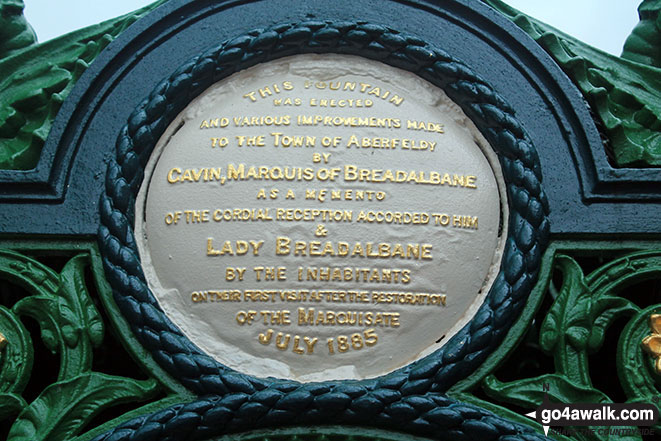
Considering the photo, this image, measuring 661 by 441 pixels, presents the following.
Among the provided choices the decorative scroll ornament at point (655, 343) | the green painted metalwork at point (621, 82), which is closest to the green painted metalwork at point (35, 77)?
the green painted metalwork at point (621, 82)

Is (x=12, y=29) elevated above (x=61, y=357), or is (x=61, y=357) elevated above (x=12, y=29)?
(x=12, y=29)

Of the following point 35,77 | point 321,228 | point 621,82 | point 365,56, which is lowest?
point 321,228

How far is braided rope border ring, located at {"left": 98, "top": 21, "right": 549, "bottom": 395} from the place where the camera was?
12.2 feet

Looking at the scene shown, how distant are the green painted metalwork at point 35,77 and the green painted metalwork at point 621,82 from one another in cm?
202

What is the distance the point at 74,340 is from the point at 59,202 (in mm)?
659

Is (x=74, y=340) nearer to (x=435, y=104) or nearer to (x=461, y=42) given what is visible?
(x=435, y=104)

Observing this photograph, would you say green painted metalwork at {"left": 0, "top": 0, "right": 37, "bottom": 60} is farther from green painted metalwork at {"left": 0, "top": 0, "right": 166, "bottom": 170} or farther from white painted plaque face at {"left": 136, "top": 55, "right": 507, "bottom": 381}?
white painted plaque face at {"left": 136, "top": 55, "right": 507, "bottom": 381}

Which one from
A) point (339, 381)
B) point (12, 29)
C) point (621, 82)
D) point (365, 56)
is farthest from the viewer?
point (12, 29)

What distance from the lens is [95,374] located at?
378 cm

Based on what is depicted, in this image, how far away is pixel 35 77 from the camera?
4430 millimetres

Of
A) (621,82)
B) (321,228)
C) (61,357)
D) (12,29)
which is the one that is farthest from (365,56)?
(61,357)

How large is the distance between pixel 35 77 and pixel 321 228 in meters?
1.73

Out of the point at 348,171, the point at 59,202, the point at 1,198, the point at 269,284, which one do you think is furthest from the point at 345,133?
the point at 1,198

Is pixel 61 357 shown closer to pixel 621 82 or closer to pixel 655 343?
pixel 655 343
